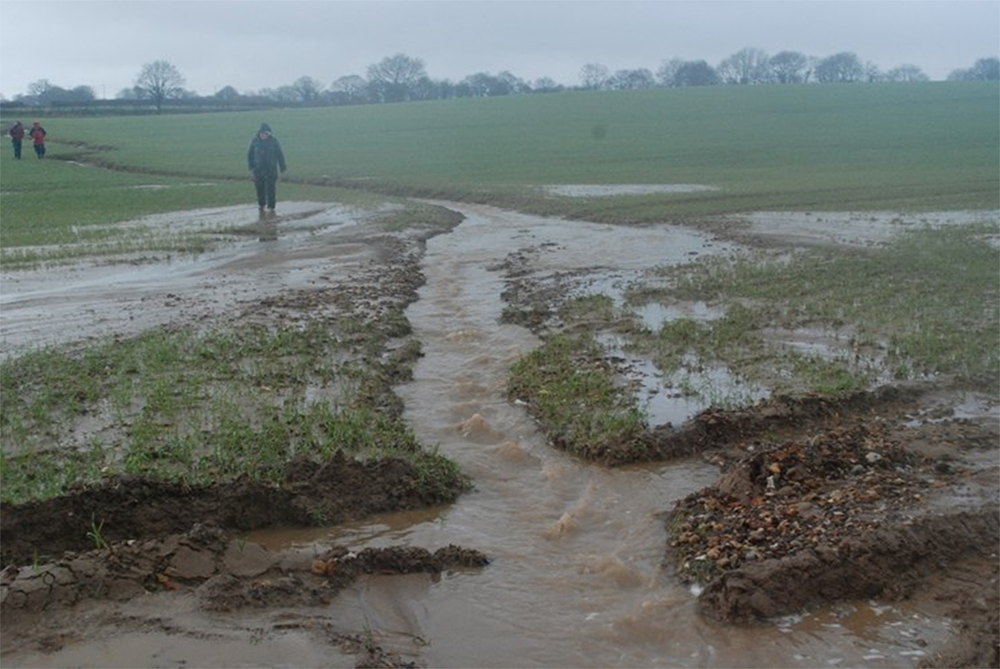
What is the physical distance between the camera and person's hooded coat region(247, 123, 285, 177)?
24312 mm

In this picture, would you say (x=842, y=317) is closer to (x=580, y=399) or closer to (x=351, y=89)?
(x=580, y=399)

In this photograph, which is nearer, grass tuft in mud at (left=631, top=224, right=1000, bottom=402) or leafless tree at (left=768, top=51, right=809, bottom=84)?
grass tuft in mud at (left=631, top=224, right=1000, bottom=402)

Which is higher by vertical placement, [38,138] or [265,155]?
[38,138]

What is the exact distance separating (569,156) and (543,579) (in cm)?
4276

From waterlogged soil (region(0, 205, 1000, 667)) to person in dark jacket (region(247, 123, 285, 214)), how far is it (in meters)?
17.6

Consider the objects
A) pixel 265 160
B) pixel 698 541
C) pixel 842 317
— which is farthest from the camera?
pixel 265 160

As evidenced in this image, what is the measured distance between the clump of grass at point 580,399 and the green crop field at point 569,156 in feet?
48.9

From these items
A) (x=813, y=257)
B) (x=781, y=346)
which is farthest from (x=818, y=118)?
(x=781, y=346)

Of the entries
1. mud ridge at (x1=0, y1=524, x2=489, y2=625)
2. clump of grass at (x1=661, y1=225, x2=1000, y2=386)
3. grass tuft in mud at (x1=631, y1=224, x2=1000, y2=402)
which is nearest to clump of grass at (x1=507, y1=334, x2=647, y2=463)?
grass tuft in mud at (x1=631, y1=224, x2=1000, y2=402)

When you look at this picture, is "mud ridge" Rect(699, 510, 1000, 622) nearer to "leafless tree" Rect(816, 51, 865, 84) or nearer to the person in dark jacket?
the person in dark jacket

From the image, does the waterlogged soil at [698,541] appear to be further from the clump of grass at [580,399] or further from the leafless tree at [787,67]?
the leafless tree at [787,67]

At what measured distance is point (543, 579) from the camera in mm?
6484

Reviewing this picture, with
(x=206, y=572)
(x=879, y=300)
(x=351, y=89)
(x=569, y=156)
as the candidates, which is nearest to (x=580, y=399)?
(x=206, y=572)

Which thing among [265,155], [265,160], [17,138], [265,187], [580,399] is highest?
[17,138]
